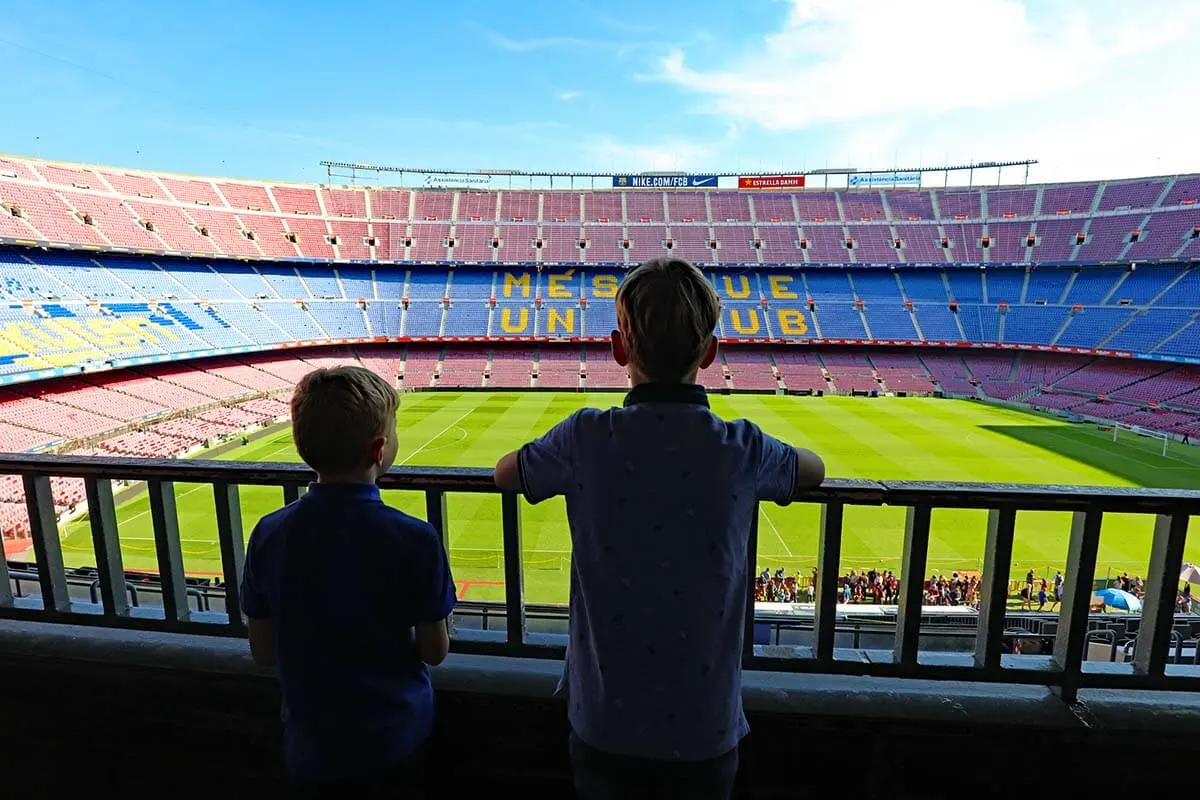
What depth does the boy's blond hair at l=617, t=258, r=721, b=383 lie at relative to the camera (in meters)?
1.31

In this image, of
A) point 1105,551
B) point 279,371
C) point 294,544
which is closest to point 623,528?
point 294,544

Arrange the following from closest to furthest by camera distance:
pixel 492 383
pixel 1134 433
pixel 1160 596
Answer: pixel 1160 596, pixel 1134 433, pixel 492 383

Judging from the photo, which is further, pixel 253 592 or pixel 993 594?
pixel 993 594

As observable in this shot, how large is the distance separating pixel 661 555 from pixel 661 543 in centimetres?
3

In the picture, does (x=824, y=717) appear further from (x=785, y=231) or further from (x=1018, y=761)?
(x=785, y=231)

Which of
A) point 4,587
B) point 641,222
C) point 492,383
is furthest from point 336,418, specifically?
point 641,222

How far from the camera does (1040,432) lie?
2445cm

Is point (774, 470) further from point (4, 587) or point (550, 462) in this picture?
point (4, 587)

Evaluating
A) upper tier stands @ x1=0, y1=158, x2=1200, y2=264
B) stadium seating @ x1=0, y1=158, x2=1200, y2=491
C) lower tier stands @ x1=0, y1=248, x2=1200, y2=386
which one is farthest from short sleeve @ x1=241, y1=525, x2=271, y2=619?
upper tier stands @ x1=0, y1=158, x2=1200, y2=264

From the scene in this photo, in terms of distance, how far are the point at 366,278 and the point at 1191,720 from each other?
44.6 meters

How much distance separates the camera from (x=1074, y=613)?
7.49 ft

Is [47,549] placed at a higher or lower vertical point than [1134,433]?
higher

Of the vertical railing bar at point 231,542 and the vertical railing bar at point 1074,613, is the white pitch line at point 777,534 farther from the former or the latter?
the vertical railing bar at point 231,542

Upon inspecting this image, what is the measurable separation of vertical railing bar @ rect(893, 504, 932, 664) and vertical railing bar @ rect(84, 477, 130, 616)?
316cm
